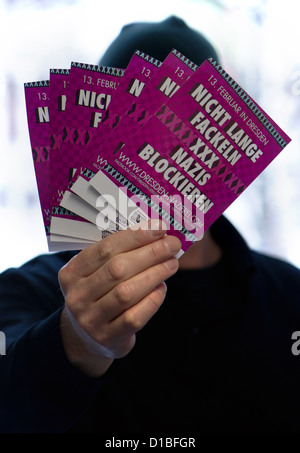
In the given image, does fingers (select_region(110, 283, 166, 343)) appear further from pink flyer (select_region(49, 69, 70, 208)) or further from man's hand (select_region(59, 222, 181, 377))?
pink flyer (select_region(49, 69, 70, 208))

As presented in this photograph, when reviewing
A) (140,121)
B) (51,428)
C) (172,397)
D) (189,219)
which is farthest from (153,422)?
(140,121)

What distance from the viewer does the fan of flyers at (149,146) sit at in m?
0.78

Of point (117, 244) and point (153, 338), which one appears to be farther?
point (153, 338)

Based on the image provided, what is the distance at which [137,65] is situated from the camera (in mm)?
789

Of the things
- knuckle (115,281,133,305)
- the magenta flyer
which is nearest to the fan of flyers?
the magenta flyer

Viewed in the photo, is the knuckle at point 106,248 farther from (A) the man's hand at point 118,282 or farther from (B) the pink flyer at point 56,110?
(B) the pink flyer at point 56,110

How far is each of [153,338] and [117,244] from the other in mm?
586

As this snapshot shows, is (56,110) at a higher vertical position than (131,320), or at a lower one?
higher

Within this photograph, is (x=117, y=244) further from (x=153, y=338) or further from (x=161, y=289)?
(x=153, y=338)

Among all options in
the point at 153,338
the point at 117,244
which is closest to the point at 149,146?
the point at 117,244

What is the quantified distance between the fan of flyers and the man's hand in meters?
0.04

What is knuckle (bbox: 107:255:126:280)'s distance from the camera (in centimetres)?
75

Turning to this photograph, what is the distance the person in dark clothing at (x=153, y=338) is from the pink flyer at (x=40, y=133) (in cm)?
15

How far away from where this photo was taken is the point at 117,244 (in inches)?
30.2
